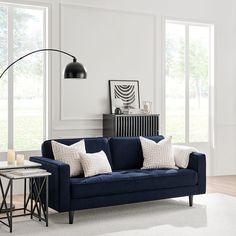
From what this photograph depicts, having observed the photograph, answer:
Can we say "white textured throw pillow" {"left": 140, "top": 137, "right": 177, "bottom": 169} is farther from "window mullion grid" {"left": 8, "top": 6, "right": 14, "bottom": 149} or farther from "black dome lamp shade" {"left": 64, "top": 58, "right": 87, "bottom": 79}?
"window mullion grid" {"left": 8, "top": 6, "right": 14, "bottom": 149}

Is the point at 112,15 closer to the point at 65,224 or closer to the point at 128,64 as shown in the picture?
the point at 128,64

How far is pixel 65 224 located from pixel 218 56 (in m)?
4.33

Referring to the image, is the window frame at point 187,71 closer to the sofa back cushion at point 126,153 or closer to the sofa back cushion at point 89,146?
the sofa back cushion at point 126,153

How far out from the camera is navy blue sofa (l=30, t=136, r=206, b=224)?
4.64 m

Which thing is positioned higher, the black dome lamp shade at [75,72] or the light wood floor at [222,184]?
the black dome lamp shade at [75,72]

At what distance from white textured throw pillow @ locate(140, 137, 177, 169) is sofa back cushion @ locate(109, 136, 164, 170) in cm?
13

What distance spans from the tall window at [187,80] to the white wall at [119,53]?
0.18 meters

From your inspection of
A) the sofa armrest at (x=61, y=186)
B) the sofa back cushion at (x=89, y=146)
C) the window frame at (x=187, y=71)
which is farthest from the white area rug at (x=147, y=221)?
the window frame at (x=187, y=71)

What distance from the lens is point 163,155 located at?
18.3 feet

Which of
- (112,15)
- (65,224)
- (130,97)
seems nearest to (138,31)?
(112,15)

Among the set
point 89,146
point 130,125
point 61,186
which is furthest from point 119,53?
point 61,186

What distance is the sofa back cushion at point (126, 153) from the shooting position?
18.5ft

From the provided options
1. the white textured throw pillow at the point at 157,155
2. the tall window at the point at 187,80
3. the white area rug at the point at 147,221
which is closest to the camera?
the white area rug at the point at 147,221

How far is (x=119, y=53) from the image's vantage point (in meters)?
6.86
